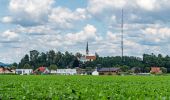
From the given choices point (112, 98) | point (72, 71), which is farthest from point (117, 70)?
point (112, 98)

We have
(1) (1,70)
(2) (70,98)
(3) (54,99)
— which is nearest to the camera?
(3) (54,99)

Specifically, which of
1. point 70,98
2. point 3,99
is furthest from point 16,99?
point 70,98

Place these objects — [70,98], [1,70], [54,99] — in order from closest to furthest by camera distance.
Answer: [54,99]
[70,98]
[1,70]

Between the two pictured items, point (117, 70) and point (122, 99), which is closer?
point (122, 99)

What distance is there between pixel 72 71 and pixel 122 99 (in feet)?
609

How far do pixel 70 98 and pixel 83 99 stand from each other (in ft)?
1.32

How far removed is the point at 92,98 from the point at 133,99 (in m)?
1.32

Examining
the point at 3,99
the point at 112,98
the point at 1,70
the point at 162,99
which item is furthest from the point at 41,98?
the point at 1,70

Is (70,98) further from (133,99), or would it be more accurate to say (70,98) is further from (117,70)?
(117,70)

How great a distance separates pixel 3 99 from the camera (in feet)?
45.4

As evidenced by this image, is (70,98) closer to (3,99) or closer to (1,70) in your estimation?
(3,99)

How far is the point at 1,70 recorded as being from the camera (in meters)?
190

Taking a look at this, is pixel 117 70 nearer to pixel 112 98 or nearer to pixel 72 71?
pixel 72 71

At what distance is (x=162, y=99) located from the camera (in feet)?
42.3
